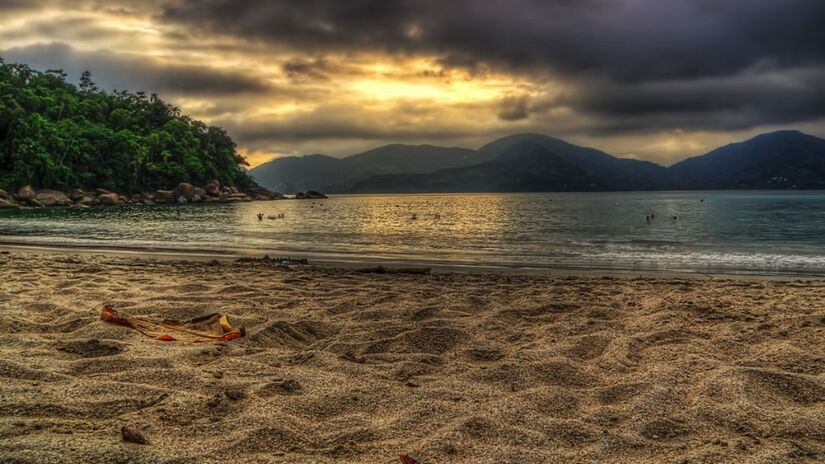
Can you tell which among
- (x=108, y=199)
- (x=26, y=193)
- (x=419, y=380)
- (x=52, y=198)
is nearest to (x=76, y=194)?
(x=108, y=199)

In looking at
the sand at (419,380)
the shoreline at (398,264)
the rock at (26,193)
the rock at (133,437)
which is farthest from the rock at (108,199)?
the rock at (133,437)

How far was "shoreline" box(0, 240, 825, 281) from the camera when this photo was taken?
1255cm

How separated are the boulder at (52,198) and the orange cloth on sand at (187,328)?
244ft

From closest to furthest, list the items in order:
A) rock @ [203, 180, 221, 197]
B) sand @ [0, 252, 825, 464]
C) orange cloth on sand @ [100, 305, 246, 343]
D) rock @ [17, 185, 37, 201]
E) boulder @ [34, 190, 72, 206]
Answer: sand @ [0, 252, 825, 464] → orange cloth on sand @ [100, 305, 246, 343] → rock @ [17, 185, 37, 201] → boulder @ [34, 190, 72, 206] → rock @ [203, 180, 221, 197]

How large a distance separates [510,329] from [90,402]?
4615 mm

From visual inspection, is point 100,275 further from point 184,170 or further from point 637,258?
point 184,170

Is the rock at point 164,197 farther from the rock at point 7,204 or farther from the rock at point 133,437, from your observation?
the rock at point 133,437

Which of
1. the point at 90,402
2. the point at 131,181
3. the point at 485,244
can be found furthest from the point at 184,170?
the point at 90,402

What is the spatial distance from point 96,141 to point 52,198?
19.9 metres

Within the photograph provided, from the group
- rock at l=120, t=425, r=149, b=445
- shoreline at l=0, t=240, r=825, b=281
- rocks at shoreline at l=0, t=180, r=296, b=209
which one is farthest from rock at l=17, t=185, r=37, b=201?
rock at l=120, t=425, r=149, b=445

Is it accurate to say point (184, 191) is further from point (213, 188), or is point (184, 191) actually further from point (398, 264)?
point (398, 264)

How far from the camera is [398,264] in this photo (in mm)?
14703

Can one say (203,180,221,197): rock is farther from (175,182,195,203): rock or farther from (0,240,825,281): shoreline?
(0,240,825,281): shoreline

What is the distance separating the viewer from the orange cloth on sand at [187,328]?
18.4 ft
